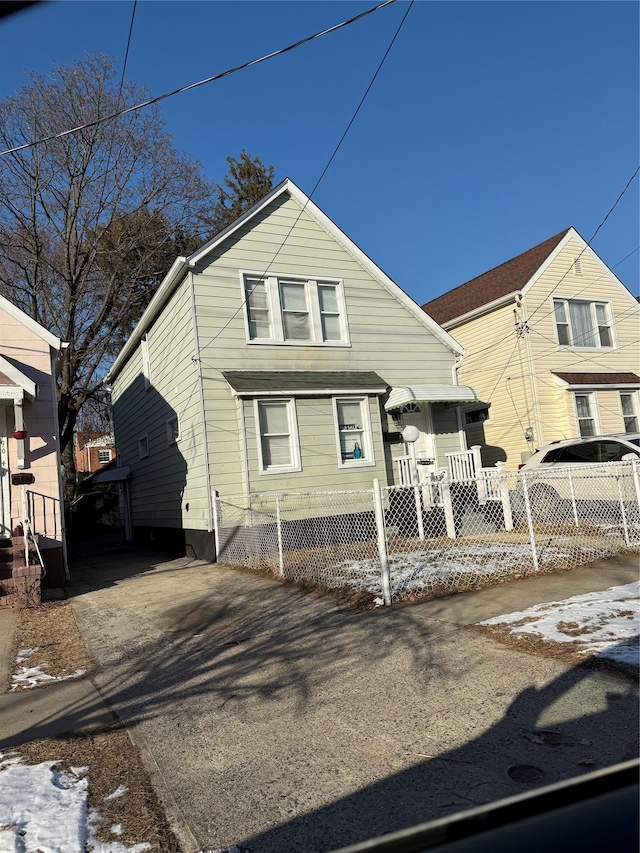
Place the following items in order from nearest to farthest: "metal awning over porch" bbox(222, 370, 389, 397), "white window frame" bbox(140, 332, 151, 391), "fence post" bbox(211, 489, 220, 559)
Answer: "fence post" bbox(211, 489, 220, 559) → "metal awning over porch" bbox(222, 370, 389, 397) → "white window frame" bbox(140, 332, 151, 391)

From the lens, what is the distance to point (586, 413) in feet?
58.7

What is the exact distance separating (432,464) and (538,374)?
567cm

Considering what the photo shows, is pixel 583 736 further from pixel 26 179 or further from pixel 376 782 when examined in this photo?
pixel 26 179

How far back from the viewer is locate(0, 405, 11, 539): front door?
32.4ft

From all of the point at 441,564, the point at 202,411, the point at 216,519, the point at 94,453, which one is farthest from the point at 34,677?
the point at 94,453

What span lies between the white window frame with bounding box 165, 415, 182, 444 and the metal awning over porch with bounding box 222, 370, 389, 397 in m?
2.28

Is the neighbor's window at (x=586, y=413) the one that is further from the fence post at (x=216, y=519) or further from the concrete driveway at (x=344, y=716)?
the concrete driveway at (x=344, y=716)

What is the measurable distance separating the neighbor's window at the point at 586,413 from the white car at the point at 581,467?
5.20 metres

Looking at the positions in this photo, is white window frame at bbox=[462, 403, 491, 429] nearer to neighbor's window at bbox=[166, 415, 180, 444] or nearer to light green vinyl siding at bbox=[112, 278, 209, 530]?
neighbor's window at bbox=[166, 415, 180, 444]

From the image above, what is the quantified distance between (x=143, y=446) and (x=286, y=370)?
6587 millimetres

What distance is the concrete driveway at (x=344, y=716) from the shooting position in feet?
9.31

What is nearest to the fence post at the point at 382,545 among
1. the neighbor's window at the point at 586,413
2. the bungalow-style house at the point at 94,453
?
the neighbor's window at the point at 586,413

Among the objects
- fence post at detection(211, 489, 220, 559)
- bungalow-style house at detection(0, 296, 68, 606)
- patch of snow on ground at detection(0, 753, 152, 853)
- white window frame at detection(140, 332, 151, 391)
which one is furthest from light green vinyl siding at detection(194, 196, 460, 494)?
patch of snow on ground at detection(0, 753, 152, 853)

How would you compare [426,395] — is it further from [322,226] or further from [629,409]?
[629,409]
